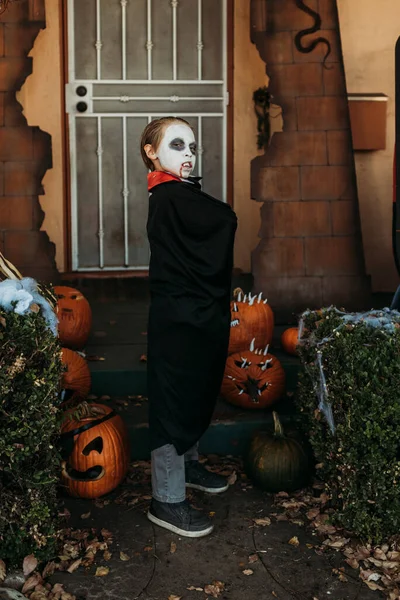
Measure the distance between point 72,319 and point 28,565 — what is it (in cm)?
219

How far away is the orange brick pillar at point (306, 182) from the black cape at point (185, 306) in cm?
236

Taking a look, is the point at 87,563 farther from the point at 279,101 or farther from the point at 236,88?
the point at 236,88

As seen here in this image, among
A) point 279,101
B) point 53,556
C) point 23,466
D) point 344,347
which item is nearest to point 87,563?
point 53,556

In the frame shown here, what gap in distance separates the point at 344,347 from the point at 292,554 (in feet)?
3.25

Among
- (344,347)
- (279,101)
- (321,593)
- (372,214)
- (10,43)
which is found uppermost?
(10,43)

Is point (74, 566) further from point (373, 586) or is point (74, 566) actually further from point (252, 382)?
point (252, 382)

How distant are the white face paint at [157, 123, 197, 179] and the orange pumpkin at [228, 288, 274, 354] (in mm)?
1707

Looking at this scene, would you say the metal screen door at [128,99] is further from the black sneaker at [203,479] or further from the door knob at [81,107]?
the black sneaker at [203,479]

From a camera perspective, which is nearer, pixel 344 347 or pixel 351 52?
pixel 344 347

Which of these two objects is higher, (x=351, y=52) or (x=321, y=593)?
(x=351, y=52)

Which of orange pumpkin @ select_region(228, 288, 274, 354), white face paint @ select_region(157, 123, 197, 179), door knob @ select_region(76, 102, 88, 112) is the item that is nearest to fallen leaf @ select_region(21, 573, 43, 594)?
white face paint @ select_region(157, 123, 197, 179)

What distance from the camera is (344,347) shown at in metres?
3.76

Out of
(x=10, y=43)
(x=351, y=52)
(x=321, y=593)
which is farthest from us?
(x=351, y=52)

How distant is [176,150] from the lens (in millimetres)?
3787
